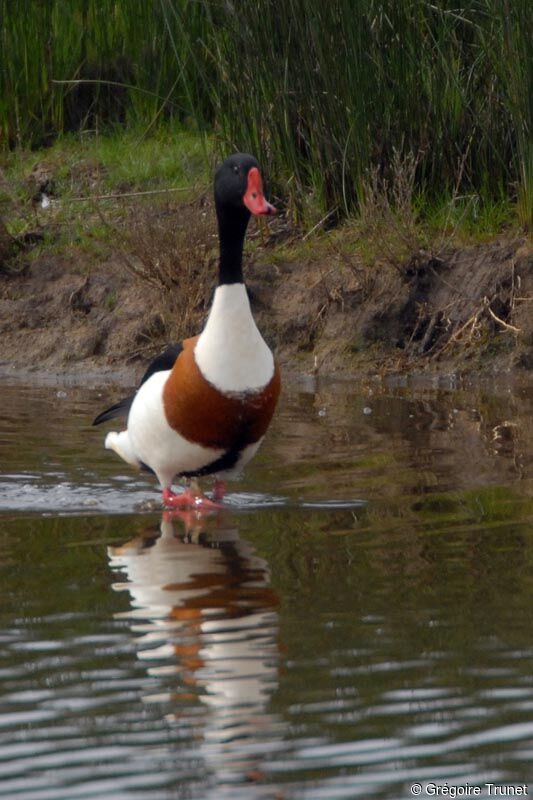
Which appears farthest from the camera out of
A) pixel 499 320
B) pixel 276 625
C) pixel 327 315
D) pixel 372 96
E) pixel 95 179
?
pixel 95 179

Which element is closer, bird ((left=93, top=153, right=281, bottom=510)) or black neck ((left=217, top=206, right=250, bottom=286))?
bird ((left=93, top=153, right=281, bottom=510))

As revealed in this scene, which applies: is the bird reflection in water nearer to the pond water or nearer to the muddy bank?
the pond water

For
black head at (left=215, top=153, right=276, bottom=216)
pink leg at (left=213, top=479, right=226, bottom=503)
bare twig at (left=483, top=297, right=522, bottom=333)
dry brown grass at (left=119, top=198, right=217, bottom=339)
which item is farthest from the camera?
dry brown grass at (left=119, top=198, right=217, bottom=339)

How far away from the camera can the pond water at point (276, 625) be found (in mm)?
3289

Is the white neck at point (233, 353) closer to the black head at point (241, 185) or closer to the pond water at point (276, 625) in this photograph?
the black head at point (241, 185)

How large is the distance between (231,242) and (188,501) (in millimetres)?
1012

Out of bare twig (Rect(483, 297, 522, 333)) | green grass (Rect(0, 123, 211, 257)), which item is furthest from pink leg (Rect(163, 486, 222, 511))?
green grass (Rect(0, 123, 211, 257))

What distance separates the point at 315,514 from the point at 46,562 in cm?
113

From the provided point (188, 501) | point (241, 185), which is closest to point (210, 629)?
point (188, 501)

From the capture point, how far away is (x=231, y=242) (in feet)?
20.3

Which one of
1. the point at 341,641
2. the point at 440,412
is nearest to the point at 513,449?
the point at 440,412

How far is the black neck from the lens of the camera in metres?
6.02

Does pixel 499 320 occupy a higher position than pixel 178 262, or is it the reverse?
pixel 178 262

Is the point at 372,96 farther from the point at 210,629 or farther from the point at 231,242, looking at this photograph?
the point at 210,629
